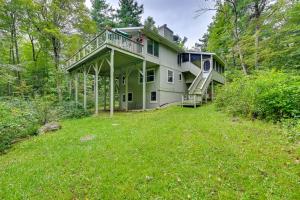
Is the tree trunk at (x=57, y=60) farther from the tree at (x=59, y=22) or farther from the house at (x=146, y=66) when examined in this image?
the house at (x=146, y=66)

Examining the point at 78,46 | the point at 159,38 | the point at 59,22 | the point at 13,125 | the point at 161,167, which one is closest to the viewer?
the point at 161,167

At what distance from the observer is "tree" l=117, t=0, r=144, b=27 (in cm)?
2785

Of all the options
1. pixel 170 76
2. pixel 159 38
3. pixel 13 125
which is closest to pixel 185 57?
pixel 170 76

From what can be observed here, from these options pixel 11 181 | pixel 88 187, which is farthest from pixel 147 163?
pixel 11 181

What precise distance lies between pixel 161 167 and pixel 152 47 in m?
12.3

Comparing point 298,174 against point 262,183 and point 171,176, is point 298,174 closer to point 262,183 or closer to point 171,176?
point 262,183

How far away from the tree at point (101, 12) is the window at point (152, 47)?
17066 millimetres

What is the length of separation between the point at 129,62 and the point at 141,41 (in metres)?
1.98

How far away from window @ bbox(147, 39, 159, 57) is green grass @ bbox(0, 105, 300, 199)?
389 inches

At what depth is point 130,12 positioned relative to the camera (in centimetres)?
2830

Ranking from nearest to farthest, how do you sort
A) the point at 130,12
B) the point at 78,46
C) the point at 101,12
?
the point at 78,46
the point at 130,12
the point at 101,12

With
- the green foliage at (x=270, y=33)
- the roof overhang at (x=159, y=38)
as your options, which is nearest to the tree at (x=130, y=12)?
the roof overhang at (x=159, y=38)

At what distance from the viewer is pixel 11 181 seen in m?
3.82

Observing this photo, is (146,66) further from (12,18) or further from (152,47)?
(12,18)
